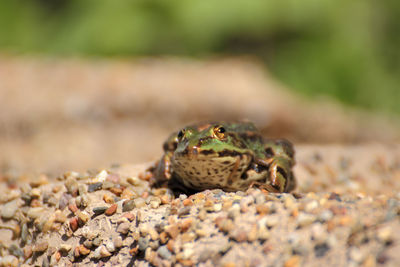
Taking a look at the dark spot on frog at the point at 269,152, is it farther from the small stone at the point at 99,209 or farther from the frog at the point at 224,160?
the small stone at the point at 99,209

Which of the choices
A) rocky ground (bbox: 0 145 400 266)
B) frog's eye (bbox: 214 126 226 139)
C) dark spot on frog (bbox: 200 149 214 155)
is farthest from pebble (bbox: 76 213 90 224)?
frog's eye (bbox: 214 126 226 139)

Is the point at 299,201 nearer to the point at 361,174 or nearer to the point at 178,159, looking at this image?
the point at 178,159

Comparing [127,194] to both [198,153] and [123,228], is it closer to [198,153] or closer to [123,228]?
[123,228]

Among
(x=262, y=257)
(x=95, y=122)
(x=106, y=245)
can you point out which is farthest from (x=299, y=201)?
(x=95, y=122)

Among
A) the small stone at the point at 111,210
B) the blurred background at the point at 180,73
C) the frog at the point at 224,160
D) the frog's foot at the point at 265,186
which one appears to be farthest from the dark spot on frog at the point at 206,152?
the blurred background at the point at 180,73

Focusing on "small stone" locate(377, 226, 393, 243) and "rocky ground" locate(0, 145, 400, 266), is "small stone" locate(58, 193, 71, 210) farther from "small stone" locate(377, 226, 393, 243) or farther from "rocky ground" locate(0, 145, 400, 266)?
"small stone" locate(377, 226, 393, 243)
